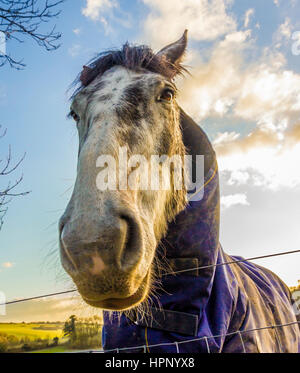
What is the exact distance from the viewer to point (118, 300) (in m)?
1.43

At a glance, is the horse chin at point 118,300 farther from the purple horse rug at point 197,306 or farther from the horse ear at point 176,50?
the horse ear at point 176,50

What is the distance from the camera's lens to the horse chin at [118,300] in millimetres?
1364

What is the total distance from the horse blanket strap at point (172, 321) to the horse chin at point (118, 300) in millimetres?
562

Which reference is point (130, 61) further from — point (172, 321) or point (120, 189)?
point (172, 321)

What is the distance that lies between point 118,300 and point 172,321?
81 centimetres

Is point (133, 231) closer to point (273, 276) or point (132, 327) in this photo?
point (132, 327)

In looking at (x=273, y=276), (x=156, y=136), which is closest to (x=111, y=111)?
(x=156, y=136)

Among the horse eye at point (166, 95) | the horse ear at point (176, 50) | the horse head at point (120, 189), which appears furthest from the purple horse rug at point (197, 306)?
the horse ear at point (176, 50)

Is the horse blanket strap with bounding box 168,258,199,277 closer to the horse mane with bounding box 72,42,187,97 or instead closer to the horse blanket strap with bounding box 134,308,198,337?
the horse blanket strap with bounding box 134,308,198,337

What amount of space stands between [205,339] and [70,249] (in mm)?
1294

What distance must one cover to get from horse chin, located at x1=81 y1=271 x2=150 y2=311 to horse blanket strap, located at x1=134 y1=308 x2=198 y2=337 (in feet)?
1.85

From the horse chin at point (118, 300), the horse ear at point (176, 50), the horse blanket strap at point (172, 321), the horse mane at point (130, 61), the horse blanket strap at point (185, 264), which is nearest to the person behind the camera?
the horse chin at point (118, 300)

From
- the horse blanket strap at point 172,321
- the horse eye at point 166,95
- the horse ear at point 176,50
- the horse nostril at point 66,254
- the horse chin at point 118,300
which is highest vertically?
the horse ear at point 176,50

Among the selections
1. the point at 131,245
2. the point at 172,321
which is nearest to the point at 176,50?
the point at 131,245
